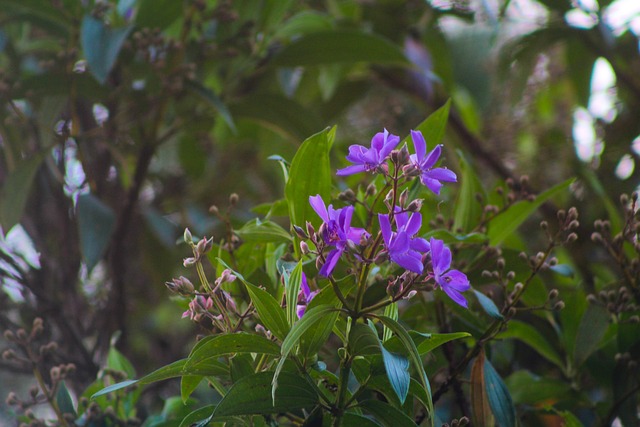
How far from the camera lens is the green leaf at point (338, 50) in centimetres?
95

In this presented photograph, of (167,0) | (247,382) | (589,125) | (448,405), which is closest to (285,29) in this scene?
(167,0)

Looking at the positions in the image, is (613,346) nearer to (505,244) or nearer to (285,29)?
(505,244)

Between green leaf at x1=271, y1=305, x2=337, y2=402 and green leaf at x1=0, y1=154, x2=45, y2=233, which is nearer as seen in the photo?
green leaf at x1=271, y1=305, x2=337, y2=402

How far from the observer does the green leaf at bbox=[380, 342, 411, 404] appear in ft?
1.23

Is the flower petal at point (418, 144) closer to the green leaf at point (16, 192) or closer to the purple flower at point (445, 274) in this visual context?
the purple flower at point (445, 274)

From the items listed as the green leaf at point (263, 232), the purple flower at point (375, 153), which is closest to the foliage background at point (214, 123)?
the green leaf at point (263, 232)

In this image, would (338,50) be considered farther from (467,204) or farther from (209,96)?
(467,204)

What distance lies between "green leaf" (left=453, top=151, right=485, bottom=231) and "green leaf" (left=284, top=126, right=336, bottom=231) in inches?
7.1

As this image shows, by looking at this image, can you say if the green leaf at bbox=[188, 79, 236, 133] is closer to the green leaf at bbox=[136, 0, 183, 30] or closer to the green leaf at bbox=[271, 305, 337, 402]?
the green leaf at bbox=[136, 0, 183, 30]

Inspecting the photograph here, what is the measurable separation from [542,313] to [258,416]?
0.34m

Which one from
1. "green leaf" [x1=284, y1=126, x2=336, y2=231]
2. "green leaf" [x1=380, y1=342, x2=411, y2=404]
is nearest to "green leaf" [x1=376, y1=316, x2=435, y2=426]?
"green leaf" [x1=380, y1=342, x2=411, y2=404]

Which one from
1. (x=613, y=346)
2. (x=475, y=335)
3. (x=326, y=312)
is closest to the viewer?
(x=326, y=312)

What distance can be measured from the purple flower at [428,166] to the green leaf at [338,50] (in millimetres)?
549

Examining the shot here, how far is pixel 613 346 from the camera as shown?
2.23ft
